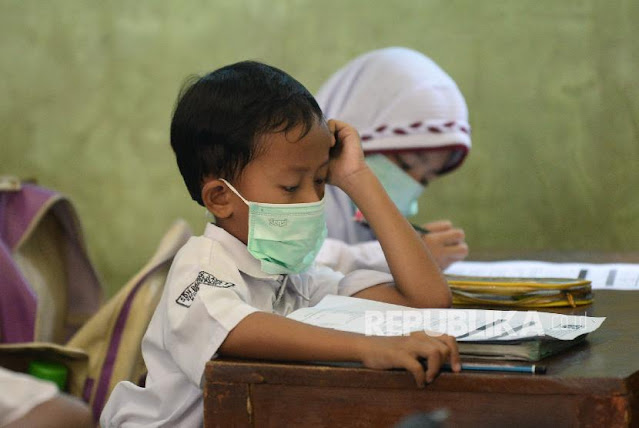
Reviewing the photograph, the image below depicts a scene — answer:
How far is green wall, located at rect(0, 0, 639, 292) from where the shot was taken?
348 centimetres

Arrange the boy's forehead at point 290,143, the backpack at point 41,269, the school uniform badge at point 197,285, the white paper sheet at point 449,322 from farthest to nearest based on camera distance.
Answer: the backpack at point 41,269
the boy's forehead at point 290,143
the school uniform badge at point 197,285
the white paper sheet at point 449,322

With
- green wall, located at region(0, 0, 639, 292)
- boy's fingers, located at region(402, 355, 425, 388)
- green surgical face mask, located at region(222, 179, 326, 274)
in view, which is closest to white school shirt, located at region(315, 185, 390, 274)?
green surgical face mask, located at region(222, 179, 326, 274)

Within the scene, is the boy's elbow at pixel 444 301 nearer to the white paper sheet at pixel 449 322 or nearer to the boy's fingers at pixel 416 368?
the white paper sheet at pixel 449 322

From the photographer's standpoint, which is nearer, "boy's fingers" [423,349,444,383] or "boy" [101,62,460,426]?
"boy's fingers" [423,349,444,383]

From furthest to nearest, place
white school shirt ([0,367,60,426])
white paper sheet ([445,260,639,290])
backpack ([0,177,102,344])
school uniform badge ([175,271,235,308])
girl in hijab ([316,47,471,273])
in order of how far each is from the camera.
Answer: girl in hijab ([316,47,471,273]), backpack ([0,177,102,344]), white paper sheet ([445,260,639,290]), school uniform badge ([175,271,235,308]), white school shirt ([0,367,60,426])

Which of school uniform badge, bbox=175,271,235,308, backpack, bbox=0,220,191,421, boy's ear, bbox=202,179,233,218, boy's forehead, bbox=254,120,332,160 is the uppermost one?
boy's forehead, bbox=254,120,332,160

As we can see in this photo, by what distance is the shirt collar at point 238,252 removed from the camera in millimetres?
1498

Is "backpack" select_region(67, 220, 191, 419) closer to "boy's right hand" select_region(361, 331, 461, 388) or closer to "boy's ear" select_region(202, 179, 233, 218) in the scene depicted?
"boy's ear" select_region(202, 179, 233, 218)

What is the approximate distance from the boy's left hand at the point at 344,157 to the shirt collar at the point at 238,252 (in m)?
0.28

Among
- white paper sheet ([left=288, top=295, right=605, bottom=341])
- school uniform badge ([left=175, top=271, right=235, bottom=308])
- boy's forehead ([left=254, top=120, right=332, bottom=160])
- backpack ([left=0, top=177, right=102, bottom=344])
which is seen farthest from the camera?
backpack ([left=0, top=177, right=102, bottom=344])

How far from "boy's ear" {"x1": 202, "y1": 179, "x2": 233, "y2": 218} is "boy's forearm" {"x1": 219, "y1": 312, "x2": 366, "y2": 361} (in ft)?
1.01

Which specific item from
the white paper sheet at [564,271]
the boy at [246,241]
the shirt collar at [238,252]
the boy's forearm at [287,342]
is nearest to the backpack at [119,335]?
the white paper sheet at [564,271]

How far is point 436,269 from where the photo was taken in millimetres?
1673

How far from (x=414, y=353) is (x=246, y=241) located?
19.3 inches
